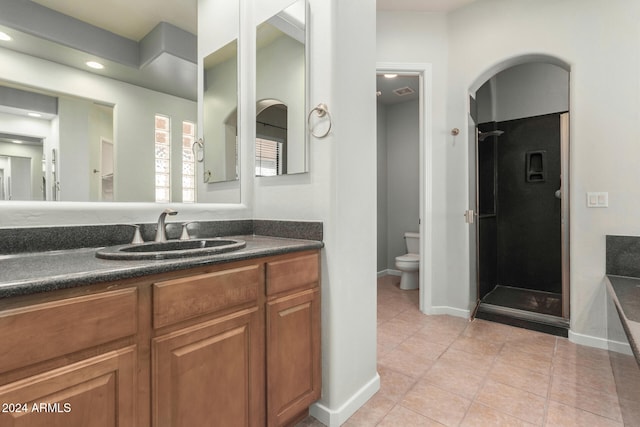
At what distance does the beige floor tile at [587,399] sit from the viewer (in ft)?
5.31

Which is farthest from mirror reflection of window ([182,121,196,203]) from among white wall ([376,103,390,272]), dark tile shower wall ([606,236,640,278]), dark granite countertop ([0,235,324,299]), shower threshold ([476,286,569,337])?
white wall ([376,103,390,272])

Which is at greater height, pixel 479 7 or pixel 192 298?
pixel 479 7

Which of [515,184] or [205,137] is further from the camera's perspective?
[515,184]

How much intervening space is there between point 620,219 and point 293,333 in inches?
95.6

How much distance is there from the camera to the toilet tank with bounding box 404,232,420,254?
4.36 meters

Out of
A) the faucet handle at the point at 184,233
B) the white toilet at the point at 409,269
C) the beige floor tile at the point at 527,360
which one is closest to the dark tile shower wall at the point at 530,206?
the white toilet at the point at 409,269

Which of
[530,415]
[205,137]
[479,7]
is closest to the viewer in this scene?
[530,415]

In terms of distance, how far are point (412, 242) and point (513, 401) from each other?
9.07 feet

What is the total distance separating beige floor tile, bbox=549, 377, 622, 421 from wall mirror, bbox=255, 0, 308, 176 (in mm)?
1856

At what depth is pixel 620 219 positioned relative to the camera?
226 cm

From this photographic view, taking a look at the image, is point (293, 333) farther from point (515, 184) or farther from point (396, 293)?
point (515, 184)

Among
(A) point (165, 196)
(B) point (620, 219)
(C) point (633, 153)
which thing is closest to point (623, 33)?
(C) point (633, 153)

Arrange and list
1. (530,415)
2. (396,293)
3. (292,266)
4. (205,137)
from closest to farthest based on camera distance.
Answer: (292,266) → (530,415) → (205,137) → (396,293)

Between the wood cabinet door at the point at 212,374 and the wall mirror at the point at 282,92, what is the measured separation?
84 cm
